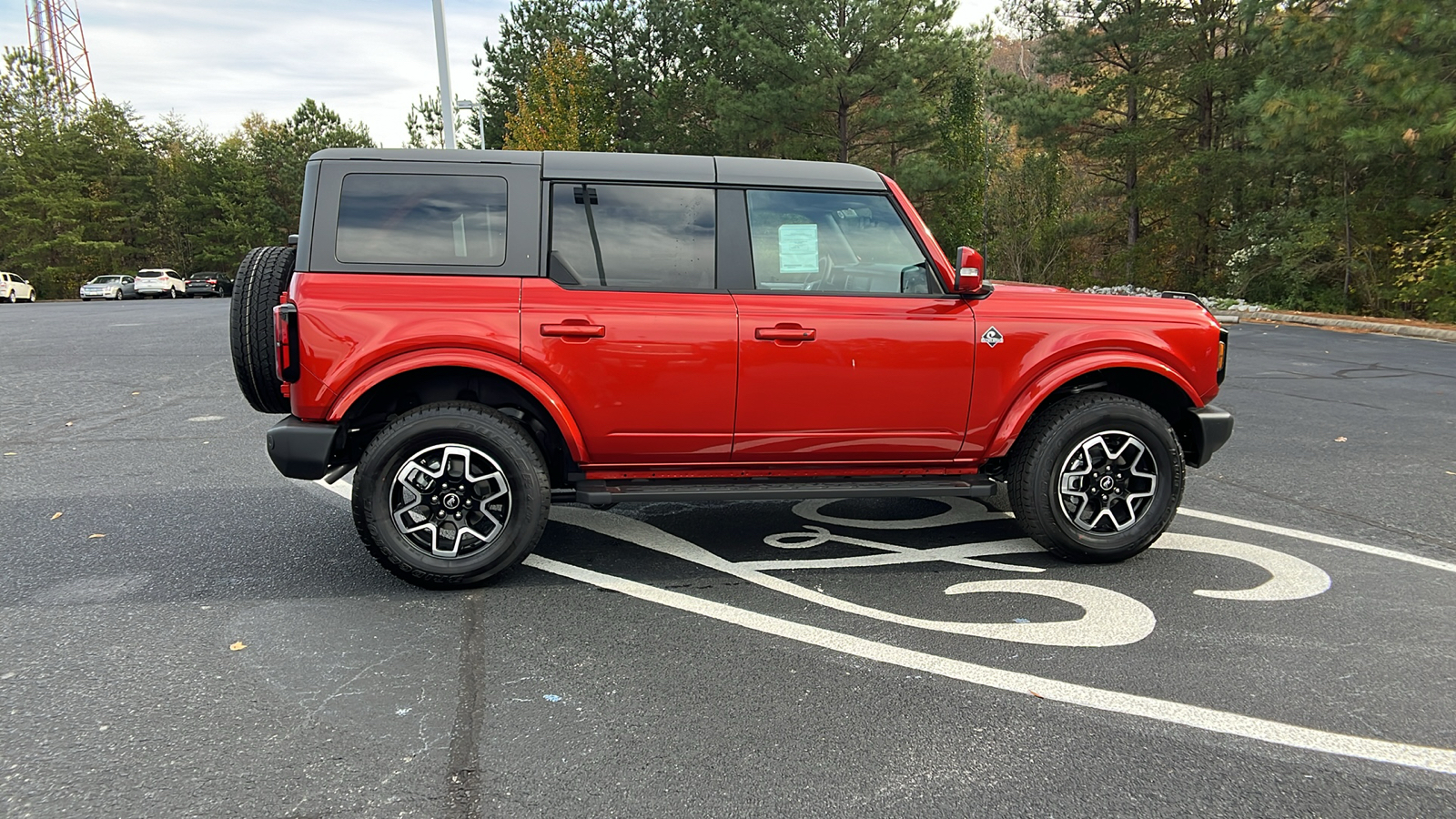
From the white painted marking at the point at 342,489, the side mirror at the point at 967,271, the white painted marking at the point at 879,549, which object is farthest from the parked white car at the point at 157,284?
the side mirror at the point at 967,271

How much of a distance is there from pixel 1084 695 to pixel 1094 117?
93.7 feet

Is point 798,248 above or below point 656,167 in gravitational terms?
below

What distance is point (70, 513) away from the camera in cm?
505

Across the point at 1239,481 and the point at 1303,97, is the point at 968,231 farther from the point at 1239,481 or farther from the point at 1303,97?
the point at 1239,481

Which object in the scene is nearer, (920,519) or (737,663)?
(737,663)

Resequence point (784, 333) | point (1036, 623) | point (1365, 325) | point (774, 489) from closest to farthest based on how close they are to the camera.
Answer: point (1036, 623) < point (784, 333) < point (774, 489) < point (1365, 325)

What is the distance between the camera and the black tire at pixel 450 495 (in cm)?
377

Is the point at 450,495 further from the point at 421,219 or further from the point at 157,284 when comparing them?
the point at 157,284

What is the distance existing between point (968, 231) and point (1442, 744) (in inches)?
1100

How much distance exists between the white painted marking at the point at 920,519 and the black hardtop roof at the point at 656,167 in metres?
1.89

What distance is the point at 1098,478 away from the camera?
419cm

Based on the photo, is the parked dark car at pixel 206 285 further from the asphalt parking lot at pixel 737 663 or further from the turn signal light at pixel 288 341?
the turn signal light at pixel 288 341

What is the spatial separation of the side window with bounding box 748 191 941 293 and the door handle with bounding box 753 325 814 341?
24 centimetres

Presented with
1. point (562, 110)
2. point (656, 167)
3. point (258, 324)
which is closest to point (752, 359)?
point (656, 167)
